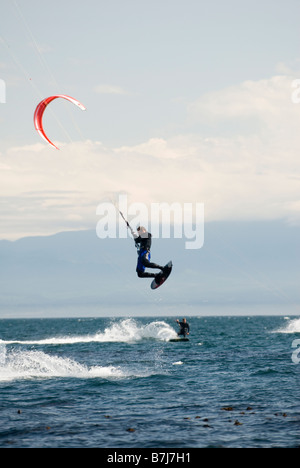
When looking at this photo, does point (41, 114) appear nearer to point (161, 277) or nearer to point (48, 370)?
point (161, 277)

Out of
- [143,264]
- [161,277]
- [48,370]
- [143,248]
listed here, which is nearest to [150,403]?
[161,277]

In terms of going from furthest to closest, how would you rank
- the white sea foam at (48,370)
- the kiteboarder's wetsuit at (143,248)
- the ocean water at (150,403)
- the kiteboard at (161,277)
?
the white sea foam at (48,370) < the kiteboard at (161,277) < the kiteboarder's wetsuit at (143,248) < the ocean water at (150,403)

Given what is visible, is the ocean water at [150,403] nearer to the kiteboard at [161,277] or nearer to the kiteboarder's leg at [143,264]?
the kiteboard at [161,277]

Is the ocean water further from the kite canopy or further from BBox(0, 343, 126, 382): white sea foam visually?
the kite canopy

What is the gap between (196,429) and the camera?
19.9m

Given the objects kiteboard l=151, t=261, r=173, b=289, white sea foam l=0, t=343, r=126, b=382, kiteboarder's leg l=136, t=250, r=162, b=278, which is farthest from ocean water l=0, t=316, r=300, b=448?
kiteboarder's leg l=136, t=250, r=162, b=278

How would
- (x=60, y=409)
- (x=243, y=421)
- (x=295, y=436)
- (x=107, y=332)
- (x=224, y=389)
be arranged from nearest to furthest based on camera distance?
(x=295, y=436) < (x=243, y=421) < (x=60, y=409) < (x=224, y=389) < (x=107, y=332)

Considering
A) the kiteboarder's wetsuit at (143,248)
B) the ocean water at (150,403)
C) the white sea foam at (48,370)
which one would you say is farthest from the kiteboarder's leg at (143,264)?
the white sea foam at (48,370)

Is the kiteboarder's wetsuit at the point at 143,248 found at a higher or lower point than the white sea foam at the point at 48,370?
higher

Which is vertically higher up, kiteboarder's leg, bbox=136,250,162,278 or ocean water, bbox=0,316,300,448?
kiteboarder's leg, bbox=136,250,162,278
